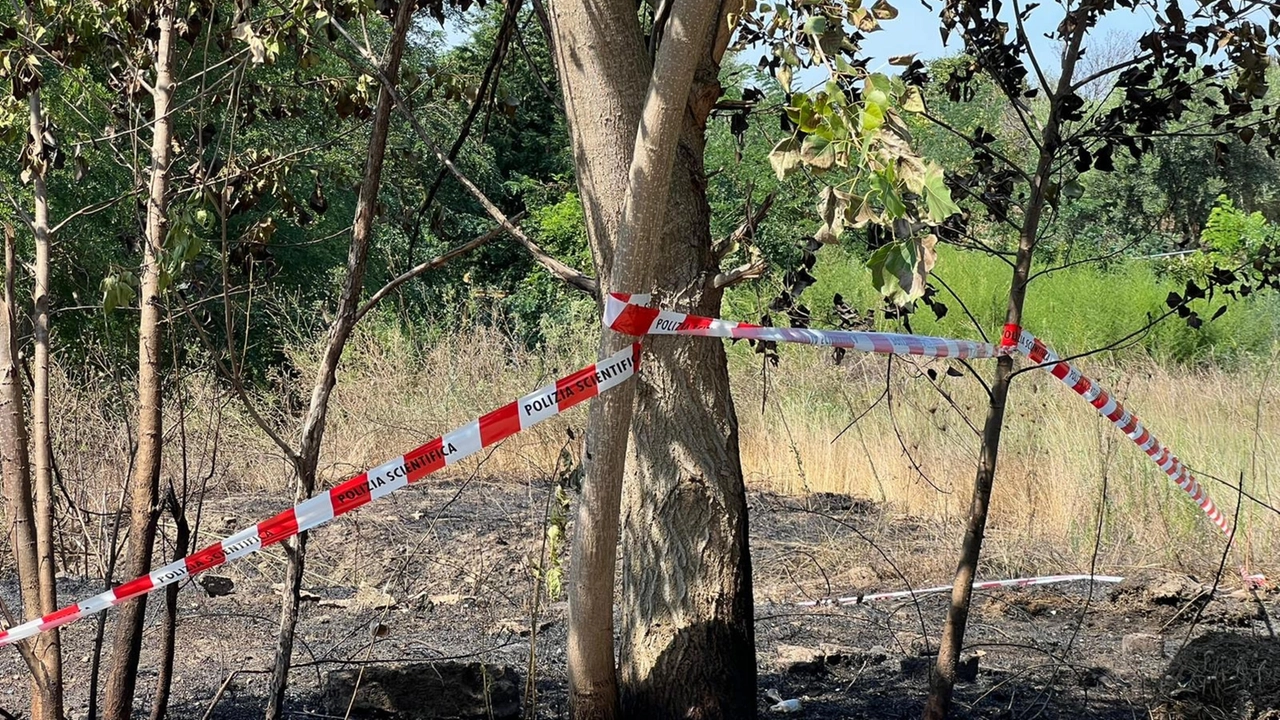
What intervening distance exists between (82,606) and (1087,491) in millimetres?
5546

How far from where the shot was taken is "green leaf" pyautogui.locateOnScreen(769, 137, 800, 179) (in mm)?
1965

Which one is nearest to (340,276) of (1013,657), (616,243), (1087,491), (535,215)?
(535,215)

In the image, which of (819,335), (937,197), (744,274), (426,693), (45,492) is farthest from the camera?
(426,693)

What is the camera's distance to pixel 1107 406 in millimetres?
5238

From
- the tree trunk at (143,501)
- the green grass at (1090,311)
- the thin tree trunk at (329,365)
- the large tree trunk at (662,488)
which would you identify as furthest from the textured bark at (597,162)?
the green grass at (1090,311)

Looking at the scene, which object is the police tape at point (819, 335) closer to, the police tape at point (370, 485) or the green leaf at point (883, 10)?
the police tape at point (370, 485)

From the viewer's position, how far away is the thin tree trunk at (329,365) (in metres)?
3.29

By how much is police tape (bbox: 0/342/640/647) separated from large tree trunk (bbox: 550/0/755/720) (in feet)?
0.64

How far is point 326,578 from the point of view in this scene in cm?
625

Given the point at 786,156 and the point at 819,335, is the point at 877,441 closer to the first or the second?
the point at 819,335

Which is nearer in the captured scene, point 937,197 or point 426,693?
point 937,197

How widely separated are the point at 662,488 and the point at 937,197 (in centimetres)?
189

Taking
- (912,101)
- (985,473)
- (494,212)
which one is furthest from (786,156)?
(985,473)

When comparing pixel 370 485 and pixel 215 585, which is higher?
pixel 370 485
